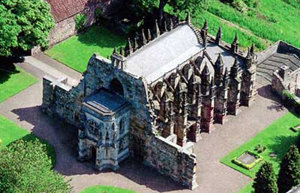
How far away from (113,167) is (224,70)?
23.8 metres

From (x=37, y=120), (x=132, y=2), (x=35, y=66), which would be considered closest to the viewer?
(x=37, y=120)

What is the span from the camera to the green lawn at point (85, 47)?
15650 centimetres

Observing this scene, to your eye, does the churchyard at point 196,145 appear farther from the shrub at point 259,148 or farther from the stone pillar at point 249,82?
the stone pillar at point 249,82

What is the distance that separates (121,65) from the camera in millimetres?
130125

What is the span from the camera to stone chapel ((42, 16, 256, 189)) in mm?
131125

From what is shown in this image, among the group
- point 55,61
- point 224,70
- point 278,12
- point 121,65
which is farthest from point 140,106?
point 278,12

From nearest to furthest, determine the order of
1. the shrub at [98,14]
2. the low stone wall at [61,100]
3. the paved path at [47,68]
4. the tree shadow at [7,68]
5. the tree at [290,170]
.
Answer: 1. the tree at [290,170]
2. the low stone wall at [61,100]
3. the tree shadow at [7,68]
4. the paved path at [47,68]
5. the shrub at [98,14]

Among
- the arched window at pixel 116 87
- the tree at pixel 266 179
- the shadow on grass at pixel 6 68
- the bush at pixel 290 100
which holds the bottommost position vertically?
the shadow on grass at pixel 6 68

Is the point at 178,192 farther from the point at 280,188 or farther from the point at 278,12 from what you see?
the point at 278,12

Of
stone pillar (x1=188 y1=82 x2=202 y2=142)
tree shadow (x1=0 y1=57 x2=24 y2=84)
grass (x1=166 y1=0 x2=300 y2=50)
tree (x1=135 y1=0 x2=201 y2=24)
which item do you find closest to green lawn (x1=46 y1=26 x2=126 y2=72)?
tree shadow (x1=0 y1=57 x2=24 y2=84)

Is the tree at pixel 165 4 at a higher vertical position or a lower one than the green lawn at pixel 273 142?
higher

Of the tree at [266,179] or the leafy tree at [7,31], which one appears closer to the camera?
the tree at [266,179]

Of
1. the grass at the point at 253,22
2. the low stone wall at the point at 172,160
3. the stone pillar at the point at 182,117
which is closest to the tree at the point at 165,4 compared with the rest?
the grass at the point at 253,22

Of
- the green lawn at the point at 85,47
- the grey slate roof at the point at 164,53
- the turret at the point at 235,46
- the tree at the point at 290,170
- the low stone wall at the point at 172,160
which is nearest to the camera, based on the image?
the tree at the point at 290,170
